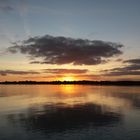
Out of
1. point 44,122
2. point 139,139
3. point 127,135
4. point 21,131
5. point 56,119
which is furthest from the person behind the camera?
point 56,119

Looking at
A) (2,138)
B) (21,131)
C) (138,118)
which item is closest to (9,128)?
(21,131)

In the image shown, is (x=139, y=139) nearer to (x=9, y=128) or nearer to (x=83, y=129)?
(x=83, y=129)

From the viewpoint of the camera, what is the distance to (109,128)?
91.2 ft

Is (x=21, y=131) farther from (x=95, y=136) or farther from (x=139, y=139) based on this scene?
(x=139, y=139)

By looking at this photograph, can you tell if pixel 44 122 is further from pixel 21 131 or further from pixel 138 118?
pixel 138 118

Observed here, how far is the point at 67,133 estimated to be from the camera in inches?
1015

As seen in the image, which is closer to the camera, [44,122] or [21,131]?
[21,131]

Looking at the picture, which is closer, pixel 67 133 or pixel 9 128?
pixel 67 133

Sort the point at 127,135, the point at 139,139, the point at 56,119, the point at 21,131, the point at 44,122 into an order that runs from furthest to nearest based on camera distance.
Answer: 1. the point at 56,119
2. the point at 44,122
3. the point at 21,131
4. the point at 127,135
5. the point at 139,139

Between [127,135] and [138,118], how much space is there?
10.2 m

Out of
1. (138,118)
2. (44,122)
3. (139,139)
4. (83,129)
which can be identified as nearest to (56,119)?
(44,122)

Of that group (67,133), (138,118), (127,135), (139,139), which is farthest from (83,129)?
(138,118)

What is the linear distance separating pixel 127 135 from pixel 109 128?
3185mm

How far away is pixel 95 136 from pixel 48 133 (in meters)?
4.64
